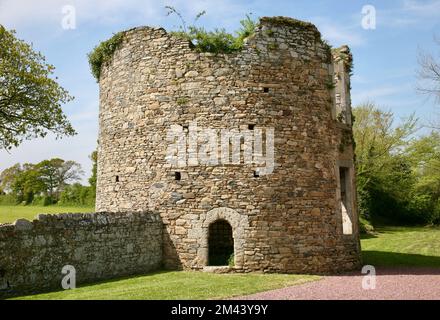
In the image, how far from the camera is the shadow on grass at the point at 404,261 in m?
11.9

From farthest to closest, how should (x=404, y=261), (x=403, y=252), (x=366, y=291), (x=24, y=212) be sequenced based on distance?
(x=24, y=212) < (x=403, y=252) < (x=404, y=261) < (x=366, y=291)

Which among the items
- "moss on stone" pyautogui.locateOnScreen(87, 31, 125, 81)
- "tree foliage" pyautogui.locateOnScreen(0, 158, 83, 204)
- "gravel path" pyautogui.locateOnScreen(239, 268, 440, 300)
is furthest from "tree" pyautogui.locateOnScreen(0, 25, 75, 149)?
"tree foliage" pyautogui.locateOnScreen(0, 158, 83, 204)

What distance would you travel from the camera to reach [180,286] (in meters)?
8.63

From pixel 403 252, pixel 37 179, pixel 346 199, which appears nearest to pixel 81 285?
pixel 346 199

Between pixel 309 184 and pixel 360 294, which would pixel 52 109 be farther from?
pixel 360 294

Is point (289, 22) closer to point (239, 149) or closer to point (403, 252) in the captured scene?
point (239, 149)

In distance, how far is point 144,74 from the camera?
38.9 feet

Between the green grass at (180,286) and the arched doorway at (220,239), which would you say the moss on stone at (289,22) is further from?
the green grass at (180,286)
